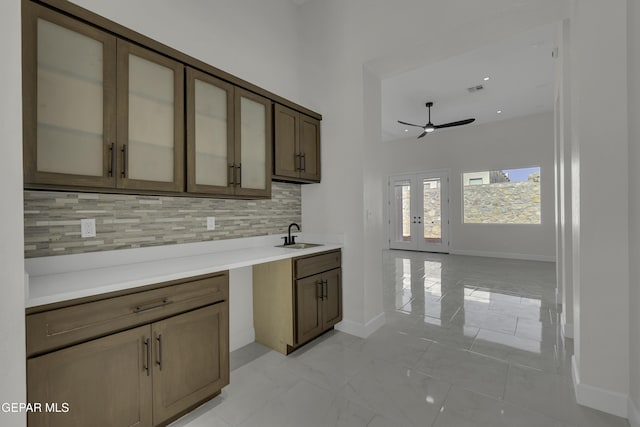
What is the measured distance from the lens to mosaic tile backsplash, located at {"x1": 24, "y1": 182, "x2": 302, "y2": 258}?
163 centimetres

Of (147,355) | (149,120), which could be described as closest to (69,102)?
(149,120)

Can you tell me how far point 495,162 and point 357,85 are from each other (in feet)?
Result: 19.7

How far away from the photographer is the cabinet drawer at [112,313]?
48.1 inches

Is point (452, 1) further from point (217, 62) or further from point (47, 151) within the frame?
point (47, 151)

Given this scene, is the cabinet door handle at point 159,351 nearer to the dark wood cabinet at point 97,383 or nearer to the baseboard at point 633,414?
the dark wood cabinet at point 97,383

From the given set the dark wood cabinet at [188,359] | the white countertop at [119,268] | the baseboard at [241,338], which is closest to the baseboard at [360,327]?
the baseboard at [241,338]

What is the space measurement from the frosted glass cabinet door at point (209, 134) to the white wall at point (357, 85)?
48.0 inches

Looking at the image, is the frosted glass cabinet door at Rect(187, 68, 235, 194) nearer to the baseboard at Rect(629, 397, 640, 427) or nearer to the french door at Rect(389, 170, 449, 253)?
the baseboard at Rect(629, 397, 640, 427)

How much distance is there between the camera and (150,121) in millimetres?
1851

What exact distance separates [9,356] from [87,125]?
114 cm

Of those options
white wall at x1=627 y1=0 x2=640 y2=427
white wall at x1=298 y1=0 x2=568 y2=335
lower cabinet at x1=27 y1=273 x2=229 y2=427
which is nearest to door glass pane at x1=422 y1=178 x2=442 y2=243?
white wall at x1=298 y1=0 x2=568 y2=335

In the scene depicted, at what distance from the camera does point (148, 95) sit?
1845mm

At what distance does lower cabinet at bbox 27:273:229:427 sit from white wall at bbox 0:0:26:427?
3.9 inches

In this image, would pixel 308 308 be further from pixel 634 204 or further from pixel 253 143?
pixel 634 204
